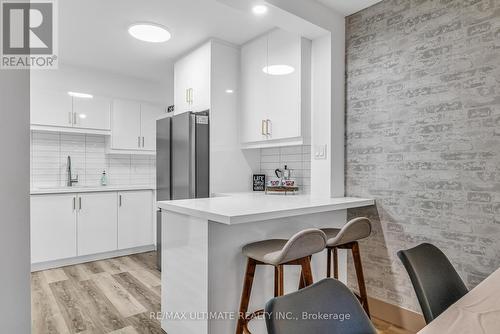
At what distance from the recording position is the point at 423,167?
2.05m

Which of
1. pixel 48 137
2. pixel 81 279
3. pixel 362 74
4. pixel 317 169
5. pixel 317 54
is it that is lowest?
pixel 81 279

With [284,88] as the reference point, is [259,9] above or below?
above

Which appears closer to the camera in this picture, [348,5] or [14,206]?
[14,206]

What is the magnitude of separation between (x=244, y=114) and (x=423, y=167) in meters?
1.72

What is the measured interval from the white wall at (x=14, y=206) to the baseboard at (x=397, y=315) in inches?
88.7

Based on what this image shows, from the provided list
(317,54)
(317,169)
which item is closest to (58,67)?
(317,54)

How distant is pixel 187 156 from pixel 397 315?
87.3 inches

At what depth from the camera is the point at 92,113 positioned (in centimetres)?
387

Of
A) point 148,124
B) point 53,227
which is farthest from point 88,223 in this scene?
point 148,124

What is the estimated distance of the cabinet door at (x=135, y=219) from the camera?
389cm

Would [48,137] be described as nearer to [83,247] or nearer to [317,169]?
[83,247]

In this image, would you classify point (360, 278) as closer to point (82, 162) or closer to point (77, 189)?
point (77, 189)

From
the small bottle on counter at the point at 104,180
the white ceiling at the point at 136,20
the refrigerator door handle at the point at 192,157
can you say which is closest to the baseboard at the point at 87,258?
the small bottle on counter at the point at 104,180

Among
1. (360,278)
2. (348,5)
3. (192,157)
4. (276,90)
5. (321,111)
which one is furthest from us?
(192,157)
